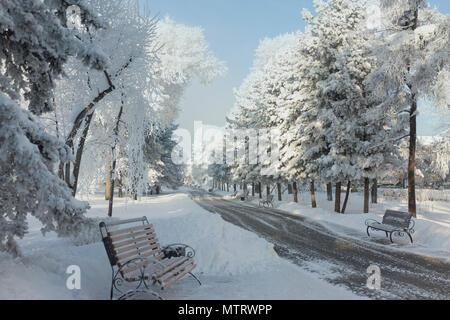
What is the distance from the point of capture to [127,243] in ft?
17.5

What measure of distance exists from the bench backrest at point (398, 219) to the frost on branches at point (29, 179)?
10.7 meters

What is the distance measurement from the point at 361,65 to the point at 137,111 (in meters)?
13.9

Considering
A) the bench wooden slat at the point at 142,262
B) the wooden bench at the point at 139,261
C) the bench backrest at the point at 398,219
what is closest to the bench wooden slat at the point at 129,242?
the wooden bench at the point at 139,261

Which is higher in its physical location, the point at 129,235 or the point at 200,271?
the point at 129,235

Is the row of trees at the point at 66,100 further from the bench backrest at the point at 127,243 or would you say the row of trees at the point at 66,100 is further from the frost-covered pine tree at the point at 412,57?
the frost-covered pine tree at the point at 412,57

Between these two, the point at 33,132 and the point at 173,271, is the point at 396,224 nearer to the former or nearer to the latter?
the point at 173,271

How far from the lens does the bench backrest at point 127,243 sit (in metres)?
4.91

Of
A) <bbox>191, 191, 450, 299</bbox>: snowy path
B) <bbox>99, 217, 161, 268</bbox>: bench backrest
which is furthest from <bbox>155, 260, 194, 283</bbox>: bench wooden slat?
<bbox>191, 191, 450, 299</bbox>: snowy path

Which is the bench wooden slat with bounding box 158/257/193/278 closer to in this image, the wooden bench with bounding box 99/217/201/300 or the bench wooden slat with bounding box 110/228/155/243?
the wooden bench with bounding box 99/217/201/300

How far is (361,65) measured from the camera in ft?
57.2

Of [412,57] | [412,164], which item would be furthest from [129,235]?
[412,57]

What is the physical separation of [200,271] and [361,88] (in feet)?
51.9
